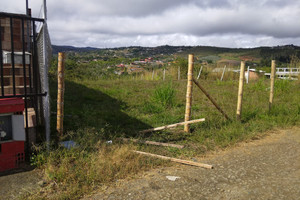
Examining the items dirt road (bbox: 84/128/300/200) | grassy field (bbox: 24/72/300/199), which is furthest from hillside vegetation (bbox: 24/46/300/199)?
dirt road (bbox: 84/128/300/200)

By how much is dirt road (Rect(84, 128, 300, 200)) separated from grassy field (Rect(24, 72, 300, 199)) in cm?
27

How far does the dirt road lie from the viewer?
281 centimetres

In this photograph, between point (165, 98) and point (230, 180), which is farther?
point (165, 98)

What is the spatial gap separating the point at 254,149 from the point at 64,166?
313 centimetres

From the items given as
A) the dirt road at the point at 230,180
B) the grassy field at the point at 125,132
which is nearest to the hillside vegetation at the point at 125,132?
the grassy field at the point at 125,132

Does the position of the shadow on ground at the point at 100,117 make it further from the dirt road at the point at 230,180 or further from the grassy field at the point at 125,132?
the dirt road at the point at 230,180

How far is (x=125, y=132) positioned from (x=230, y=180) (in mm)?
2540

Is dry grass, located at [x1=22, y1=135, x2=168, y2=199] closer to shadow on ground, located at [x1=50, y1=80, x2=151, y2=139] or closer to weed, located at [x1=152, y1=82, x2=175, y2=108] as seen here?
shadow on ground, located at [x1=50, y1=80, x2=151, y2=139]

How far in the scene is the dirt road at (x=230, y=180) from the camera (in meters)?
2.81

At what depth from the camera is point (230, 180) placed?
3.19 m

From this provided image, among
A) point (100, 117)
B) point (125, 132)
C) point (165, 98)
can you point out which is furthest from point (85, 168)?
point (165, 98)

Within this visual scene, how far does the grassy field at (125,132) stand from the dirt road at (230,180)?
0.90ft

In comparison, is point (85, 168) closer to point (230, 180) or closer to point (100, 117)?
point (230, 180)

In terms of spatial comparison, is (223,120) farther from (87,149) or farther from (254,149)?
(87,149)
